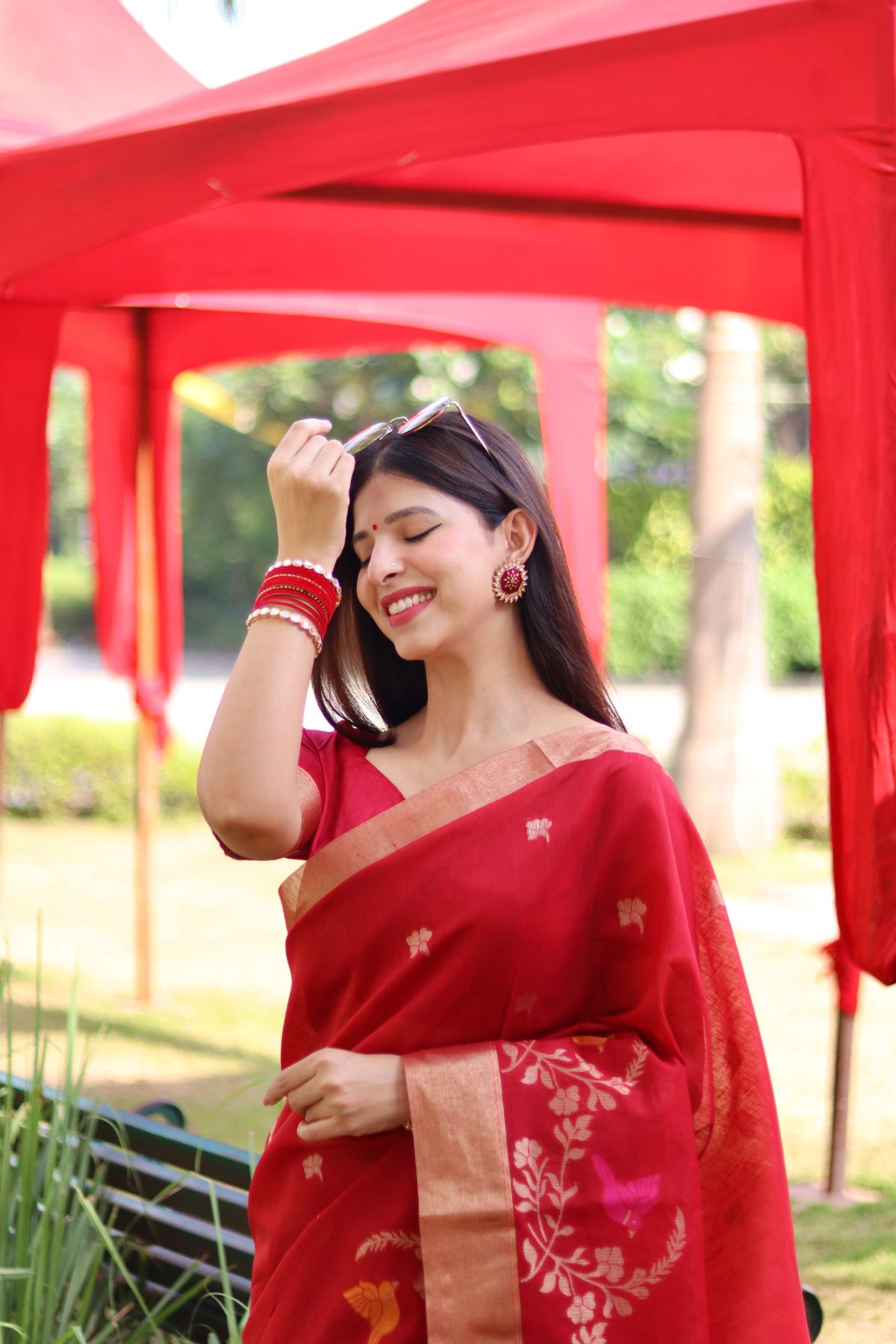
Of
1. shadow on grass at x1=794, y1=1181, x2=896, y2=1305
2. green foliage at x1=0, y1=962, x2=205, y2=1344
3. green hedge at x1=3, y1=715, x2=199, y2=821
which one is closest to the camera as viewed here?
green foliage at x1=0, y1=962, x2=205, y2=1344

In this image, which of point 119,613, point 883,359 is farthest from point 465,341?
point 883,359

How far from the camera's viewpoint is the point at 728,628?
8.46 meters

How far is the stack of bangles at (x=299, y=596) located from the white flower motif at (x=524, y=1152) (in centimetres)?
52

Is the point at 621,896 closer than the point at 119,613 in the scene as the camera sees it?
Yes

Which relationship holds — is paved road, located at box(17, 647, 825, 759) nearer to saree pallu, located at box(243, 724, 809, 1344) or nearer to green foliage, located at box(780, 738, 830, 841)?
green foliage, located at box(780, 738, 830, 841)

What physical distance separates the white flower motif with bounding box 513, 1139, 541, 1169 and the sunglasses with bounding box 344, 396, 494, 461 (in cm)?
72

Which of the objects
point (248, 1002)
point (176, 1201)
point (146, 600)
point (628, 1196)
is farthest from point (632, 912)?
point (146, 600)

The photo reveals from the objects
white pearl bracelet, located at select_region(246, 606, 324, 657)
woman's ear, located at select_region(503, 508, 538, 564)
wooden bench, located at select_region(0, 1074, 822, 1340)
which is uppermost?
woman's ear, located at select_region(503, 508, 538, 564)

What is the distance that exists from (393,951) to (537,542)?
483 millimetres

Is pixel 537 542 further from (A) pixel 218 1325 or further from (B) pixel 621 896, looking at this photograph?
(A) pixel 218 1325

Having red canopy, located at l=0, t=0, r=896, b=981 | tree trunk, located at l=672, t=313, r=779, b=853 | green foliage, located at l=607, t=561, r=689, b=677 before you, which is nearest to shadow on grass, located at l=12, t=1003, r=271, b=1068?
red canopy, located at l=0, t=0, r=896, b=981

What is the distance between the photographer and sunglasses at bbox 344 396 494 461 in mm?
1504

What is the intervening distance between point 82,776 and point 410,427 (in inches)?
340

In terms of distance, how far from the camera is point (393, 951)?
4.60ft
